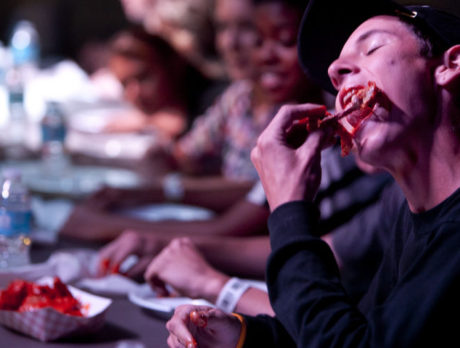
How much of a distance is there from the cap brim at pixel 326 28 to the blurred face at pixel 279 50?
1.24m

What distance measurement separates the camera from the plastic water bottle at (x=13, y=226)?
1.63 metres

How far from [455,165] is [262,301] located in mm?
529

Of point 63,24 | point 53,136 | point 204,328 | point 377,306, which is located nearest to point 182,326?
point 204,328

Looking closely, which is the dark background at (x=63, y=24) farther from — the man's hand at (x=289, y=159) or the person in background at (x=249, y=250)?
the man's hand at (x=289, y=159)

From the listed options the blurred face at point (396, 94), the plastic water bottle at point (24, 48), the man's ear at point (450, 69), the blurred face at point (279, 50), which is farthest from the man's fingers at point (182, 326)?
the plastic water bottle at point (24, 48)

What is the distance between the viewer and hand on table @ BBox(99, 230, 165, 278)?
158 cm

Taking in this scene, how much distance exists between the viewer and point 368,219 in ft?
5.08

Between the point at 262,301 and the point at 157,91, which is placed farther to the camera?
the point at 157,91

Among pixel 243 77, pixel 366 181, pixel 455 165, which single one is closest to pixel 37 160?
pixel 243 77

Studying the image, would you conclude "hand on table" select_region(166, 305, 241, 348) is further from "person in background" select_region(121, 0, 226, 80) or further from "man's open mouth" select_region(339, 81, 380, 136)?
"person in background" select_region(121, 0, 226, 80)

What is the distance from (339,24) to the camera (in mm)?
1078

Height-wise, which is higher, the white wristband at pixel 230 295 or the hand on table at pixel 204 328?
the hand on table at pixel 204 328

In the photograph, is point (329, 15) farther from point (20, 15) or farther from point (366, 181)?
point (20, 15)

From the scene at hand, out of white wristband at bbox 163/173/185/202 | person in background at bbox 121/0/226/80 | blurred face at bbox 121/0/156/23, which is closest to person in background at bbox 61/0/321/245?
white wristband at bbox 163/173/185/202
